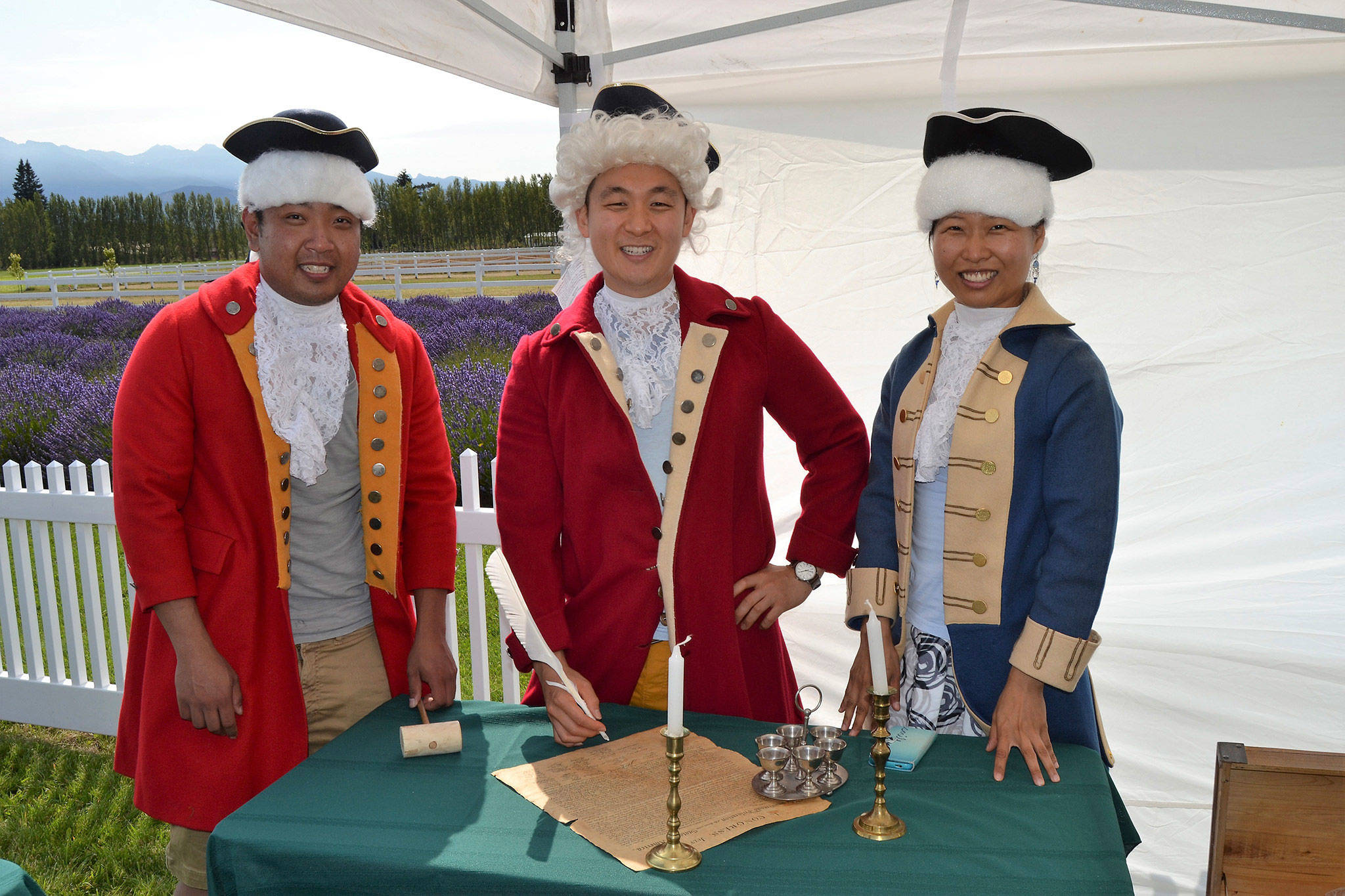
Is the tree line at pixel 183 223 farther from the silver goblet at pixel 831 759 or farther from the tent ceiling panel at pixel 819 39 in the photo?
the silver goblet at pixel 831 759

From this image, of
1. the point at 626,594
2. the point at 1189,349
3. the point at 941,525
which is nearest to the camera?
the point at 941,525

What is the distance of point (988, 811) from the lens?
152 centimetres

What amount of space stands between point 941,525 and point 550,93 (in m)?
2.54

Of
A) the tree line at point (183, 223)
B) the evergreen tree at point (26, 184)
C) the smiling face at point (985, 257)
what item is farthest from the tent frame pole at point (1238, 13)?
the evergreen tree at point (26, 184)

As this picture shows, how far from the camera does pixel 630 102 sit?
85.9 inches

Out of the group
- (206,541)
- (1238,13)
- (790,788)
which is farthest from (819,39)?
(790,788)

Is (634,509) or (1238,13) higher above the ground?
(1238,13)

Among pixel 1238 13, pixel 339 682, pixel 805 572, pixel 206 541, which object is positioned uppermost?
pixel 1238 13

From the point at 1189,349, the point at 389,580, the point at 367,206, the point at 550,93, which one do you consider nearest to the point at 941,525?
the point at 389,580

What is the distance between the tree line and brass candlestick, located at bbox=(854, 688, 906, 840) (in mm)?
5076

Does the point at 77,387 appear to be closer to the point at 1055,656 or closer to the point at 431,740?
the point at 431,740

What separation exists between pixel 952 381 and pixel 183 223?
8035 mm

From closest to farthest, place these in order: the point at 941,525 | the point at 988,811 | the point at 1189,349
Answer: the point at 988,811
the point at 941,525
the point at 1189,349

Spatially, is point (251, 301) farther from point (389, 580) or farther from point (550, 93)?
point (550, 93)
